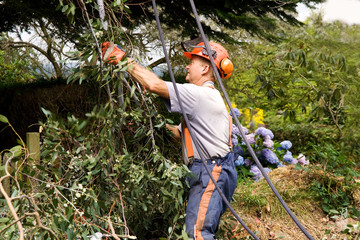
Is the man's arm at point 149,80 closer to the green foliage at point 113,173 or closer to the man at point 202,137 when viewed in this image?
the man at point 202,137

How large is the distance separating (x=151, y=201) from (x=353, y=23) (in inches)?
547

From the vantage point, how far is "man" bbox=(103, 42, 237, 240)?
8.52 ft

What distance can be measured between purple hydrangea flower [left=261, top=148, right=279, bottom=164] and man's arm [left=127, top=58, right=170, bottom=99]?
3.22 metres

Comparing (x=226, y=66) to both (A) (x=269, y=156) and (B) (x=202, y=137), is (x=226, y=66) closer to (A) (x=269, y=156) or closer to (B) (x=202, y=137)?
(B) (x=202, y=137)

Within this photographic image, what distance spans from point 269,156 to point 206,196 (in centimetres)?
302

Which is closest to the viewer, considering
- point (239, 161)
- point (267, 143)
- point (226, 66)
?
point (226, 66)

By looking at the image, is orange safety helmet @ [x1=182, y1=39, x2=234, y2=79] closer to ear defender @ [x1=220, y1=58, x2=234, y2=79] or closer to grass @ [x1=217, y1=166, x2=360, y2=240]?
ear defender @ [x1=220, y1=58, x2=234, y2=79]

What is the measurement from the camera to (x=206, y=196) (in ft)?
8.70

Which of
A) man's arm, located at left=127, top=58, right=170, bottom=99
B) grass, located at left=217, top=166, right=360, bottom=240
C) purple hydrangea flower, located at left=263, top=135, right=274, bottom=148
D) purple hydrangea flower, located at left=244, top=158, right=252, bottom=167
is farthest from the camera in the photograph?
purple hydrangea flower, located at left=263, top=135, right=274, bottom=148

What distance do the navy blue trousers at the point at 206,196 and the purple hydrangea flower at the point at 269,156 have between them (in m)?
2.81

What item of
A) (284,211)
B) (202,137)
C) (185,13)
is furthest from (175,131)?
(185,13)

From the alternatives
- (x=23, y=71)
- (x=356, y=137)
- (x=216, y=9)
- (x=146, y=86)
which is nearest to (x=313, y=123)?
(x=356, y=137)

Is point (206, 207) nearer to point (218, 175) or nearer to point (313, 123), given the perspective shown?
point (218, 175)

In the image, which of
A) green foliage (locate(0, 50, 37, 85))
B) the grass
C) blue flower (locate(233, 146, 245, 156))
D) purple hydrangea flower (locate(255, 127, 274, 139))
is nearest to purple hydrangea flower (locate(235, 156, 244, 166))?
blue flower (locate(233, 146, 245, 156))
